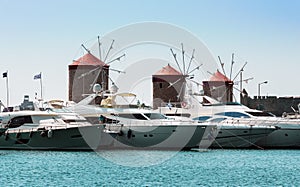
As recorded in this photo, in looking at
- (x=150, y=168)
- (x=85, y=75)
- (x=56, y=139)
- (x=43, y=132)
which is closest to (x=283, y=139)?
(x=56, y=139)

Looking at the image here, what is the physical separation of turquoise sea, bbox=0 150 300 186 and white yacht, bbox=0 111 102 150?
828 mm

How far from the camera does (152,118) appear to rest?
170 ft

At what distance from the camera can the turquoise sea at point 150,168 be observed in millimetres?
33000

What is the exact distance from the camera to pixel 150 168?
38.6m

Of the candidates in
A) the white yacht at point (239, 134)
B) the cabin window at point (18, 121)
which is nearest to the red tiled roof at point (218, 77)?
the white yacht at point (239, 134)

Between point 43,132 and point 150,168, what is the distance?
41.1 ft

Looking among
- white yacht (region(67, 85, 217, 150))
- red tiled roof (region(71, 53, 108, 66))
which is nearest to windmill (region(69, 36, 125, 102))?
red tiled roof (region(71, 53, 108, 66))

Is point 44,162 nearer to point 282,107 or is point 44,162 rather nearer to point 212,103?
point 212,103

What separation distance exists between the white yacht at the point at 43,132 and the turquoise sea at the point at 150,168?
828 millimetres

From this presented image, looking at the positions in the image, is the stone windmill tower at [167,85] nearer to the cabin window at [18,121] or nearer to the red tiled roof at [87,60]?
the red tiled roof at [87,60]

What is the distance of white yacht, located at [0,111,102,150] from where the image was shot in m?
48.0

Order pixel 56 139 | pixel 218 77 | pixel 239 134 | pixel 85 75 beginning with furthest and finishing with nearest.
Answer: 1. pixel 218 77
2. pixel 85 75
3. pixel 239 134
4. pixel 56 139

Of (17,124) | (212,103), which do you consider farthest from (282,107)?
(17,124)

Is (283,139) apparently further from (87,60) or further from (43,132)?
(87,60)
